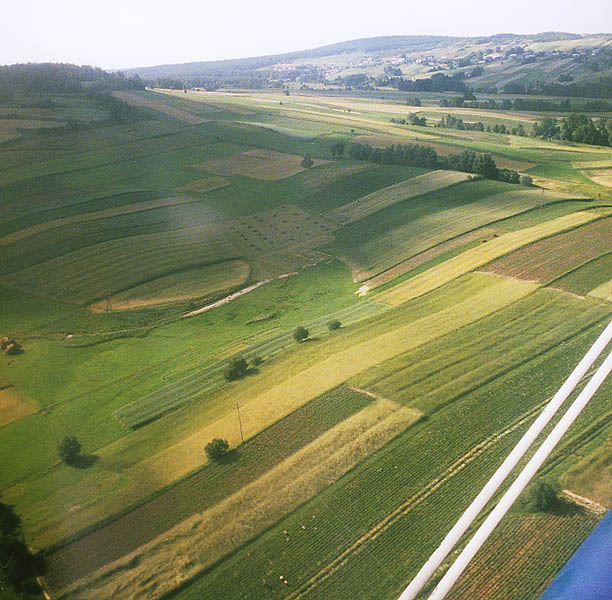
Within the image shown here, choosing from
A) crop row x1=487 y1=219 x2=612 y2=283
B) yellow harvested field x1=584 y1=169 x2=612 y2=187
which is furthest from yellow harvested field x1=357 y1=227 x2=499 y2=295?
yellow harvested field x1=584 y1=169 x2=612 y2=187

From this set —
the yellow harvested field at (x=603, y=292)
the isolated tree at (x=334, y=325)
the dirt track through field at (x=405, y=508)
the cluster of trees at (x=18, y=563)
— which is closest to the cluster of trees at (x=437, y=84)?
the yellow harvested field at (x=603, y=292)

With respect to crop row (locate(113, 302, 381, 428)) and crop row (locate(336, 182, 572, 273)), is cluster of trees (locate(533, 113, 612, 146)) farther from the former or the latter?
crop row (locate(113, 302, 381, 428))

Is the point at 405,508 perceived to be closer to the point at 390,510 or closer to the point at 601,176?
the point at 390,510

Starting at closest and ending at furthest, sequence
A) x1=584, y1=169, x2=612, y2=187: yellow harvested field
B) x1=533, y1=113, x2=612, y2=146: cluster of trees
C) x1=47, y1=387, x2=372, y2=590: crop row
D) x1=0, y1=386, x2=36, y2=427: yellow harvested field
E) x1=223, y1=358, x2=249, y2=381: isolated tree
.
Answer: x1=47, y1=387, x2=372, y2=590: crop row
x1=0, y1=386, x2=36, y2=427: yellow harvested field
x1=223, y1=358, x2=249, y2=381: isolated tree
x1=584, y1=169, x2=612, y2=187: yellow harvested field
x1=533, y1=113, x2=612, y2=146: cluster of trees

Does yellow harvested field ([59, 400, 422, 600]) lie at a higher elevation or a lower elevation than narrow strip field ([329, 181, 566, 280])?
lower

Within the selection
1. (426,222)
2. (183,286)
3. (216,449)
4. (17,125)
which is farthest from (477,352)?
(17,125)
